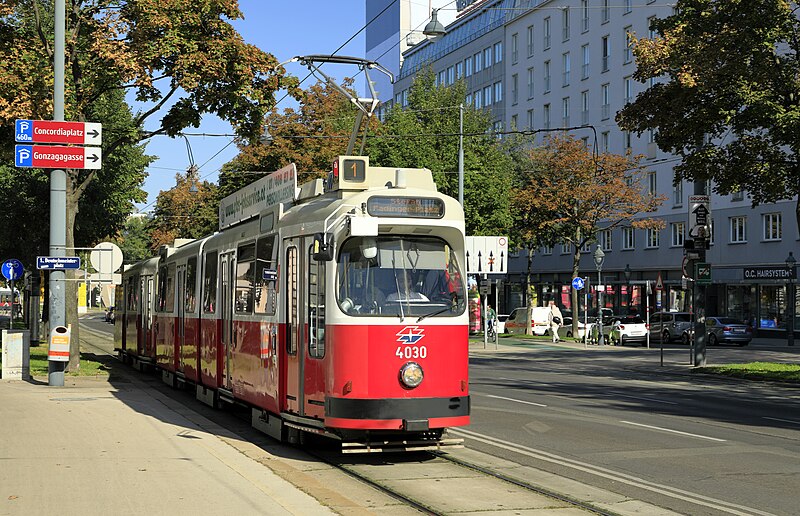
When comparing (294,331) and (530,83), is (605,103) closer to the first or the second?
(530,83)

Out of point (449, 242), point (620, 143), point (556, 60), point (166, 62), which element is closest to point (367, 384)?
point (449, 242)

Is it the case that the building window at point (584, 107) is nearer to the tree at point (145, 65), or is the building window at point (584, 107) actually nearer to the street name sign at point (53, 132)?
the tree at point (145, 65)

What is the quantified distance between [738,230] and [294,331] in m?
49.7

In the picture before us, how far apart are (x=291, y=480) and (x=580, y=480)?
2.98m

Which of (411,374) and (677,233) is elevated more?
(677,233)

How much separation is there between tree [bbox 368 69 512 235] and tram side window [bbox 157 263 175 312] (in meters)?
25.0

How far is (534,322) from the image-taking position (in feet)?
190

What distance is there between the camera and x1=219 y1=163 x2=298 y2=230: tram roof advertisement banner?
14562 mm

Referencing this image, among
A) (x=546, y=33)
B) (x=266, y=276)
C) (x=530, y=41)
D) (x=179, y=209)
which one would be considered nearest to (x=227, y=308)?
(x=266, y=276)

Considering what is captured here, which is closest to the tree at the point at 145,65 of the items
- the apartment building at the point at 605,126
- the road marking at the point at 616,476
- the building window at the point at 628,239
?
the road marking at the point at 616,476

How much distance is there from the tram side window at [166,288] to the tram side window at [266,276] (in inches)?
318

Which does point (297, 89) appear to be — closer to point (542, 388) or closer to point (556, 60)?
point (542, 388)

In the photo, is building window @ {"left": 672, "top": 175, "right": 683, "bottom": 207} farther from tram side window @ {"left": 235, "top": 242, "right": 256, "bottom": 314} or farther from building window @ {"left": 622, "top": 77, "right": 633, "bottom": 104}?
tram side window @ {"left": 235, "top": 242, "right": 256, "bottom": 314}

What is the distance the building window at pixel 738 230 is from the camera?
57.6 metres
